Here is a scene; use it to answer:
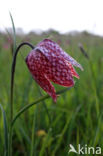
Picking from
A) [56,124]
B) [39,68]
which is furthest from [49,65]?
[56,124]

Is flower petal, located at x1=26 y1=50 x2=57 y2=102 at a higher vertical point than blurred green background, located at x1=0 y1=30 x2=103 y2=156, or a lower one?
higher

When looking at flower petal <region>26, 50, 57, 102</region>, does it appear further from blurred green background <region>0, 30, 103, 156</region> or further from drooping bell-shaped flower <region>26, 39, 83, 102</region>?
blurred green background <region>0, 30, 103, 156</region>

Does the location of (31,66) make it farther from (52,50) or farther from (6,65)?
(6,65)

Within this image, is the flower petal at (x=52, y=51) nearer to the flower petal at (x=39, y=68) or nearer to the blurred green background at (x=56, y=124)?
the flower petal at (x=39, y=68)

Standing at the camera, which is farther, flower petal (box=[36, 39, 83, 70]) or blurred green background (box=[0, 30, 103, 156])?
blurred green background (box=[0, 30, 103, 156])

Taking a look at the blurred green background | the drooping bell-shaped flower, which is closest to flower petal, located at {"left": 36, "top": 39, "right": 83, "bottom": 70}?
the drooping bell-shaped flower

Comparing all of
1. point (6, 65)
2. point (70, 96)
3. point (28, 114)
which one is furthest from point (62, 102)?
point (6, 65)

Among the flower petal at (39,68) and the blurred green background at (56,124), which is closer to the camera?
the flower petal at (39,68)

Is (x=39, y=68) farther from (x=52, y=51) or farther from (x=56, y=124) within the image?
(x=56, y=124)

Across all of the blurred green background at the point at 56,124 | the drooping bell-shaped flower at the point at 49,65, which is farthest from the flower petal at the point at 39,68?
the blurred green background at the point at 56,124
